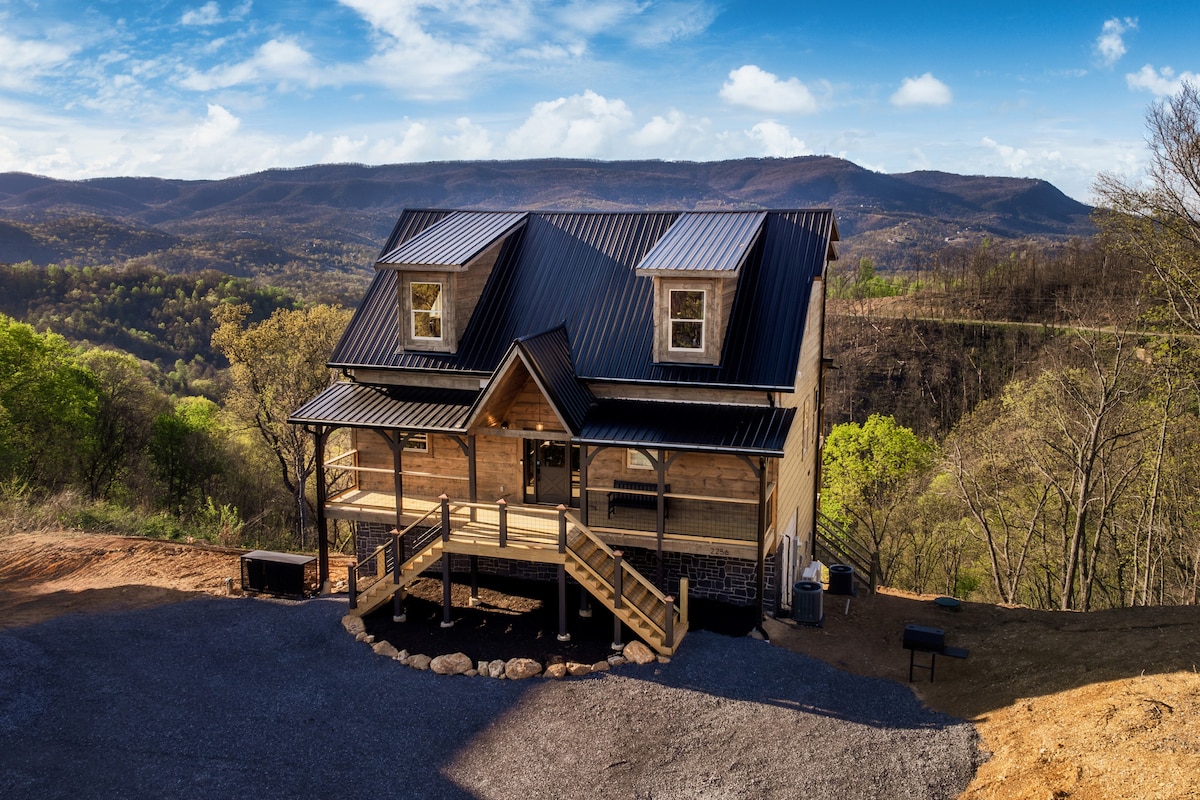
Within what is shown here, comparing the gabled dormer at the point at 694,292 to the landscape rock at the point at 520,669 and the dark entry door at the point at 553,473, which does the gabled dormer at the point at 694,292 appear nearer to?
the dark entry door at the point at 553,473

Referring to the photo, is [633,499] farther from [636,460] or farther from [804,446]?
[804,446]

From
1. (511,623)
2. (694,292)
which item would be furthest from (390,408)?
(694,292)

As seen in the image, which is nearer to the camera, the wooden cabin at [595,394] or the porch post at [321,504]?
the wooden cabin at [595,394]

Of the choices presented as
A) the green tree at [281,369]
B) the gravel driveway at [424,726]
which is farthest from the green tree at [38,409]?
the gravel driveway at [424,726]

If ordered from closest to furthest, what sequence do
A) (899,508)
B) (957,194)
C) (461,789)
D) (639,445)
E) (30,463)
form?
(461,789) < (639,445) < (30,463) < (899,508) < (957,194)

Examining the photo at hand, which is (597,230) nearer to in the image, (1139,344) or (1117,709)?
(1117,709)

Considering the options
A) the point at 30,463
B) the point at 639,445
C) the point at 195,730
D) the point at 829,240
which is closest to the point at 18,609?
the point at 195,730

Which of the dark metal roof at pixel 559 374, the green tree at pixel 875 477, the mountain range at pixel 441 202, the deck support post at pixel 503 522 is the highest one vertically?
the mountain range at pixel 441 202
